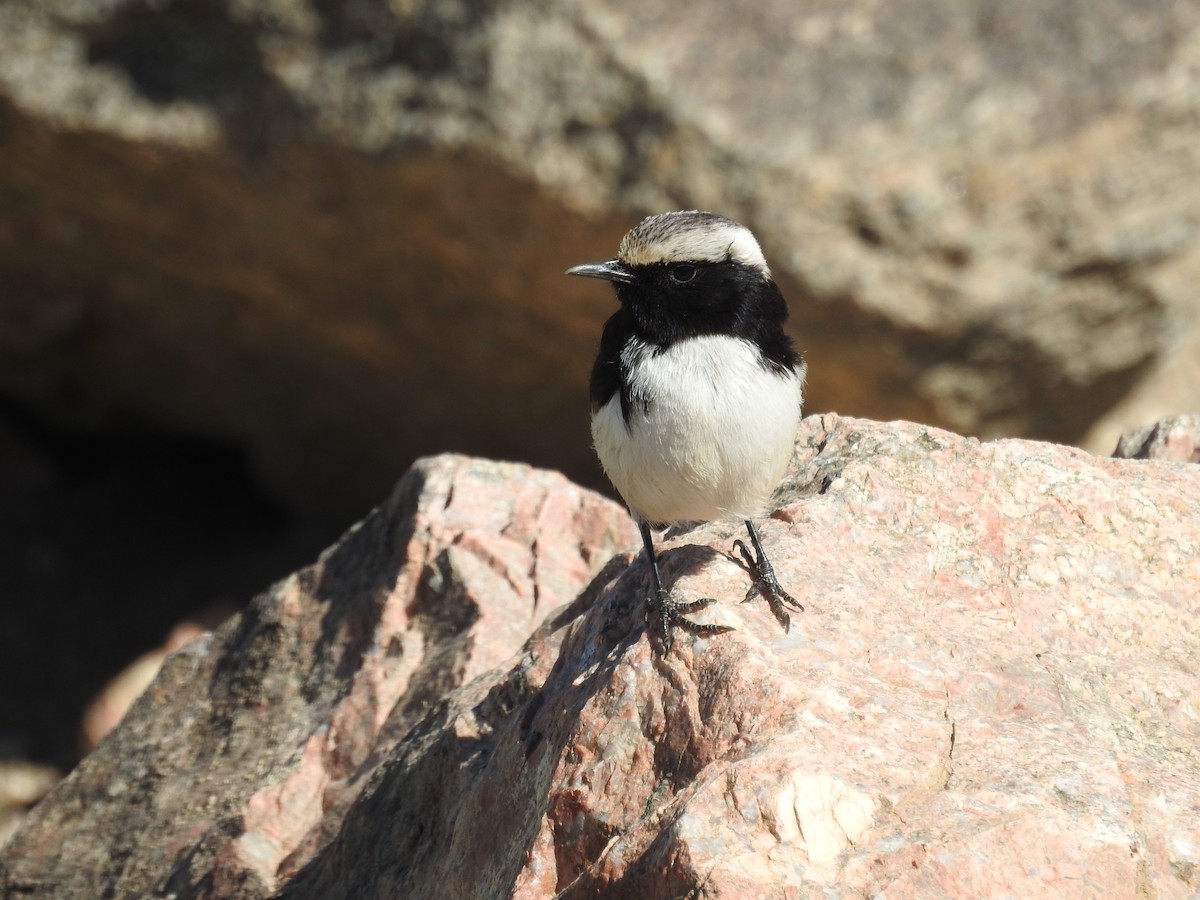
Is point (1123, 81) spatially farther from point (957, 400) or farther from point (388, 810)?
point (388, 810)

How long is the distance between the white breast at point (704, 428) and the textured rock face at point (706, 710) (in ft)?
0.55

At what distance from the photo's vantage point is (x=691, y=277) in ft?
12.8

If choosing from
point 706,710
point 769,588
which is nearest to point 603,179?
point 769,588

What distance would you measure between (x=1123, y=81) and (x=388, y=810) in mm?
5244

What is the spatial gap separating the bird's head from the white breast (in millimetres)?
77

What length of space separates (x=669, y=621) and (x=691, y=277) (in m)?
1.05

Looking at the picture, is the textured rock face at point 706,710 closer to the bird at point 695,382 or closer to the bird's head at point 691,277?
the bird at point 695,382

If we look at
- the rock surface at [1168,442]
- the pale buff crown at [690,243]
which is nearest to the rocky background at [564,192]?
the rock surface at [1168,442]

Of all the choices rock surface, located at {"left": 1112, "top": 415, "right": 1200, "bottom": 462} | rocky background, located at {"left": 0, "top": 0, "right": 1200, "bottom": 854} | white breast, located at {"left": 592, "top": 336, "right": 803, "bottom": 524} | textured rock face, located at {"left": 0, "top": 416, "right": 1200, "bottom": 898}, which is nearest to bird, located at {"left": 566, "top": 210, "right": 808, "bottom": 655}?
white breast, located at {"left": 592, "top": 336, "right": 803, "bottom": 524}

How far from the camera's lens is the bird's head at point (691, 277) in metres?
3.89

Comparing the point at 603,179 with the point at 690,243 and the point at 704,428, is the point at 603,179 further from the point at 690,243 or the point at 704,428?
the point at 704,428

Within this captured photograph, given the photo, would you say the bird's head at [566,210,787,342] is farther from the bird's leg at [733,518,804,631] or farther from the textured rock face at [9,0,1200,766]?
the textured rock face at [9,0,1200,766]

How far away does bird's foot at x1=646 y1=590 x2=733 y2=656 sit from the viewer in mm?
3336

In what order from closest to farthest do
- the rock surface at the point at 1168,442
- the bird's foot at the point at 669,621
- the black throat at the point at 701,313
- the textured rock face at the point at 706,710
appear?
the textured rock face at the point at 706,710
the bird's foot at the point at 669,621
the black throat at the point at 701,313
the rock surface at the point at 1168,442
